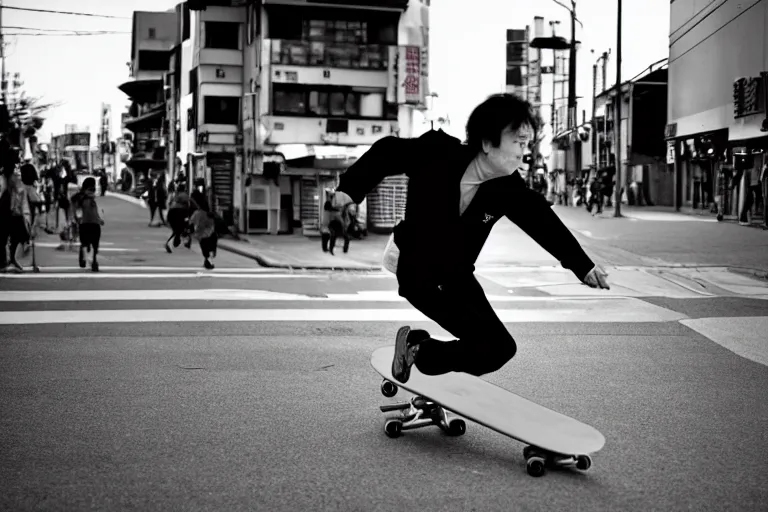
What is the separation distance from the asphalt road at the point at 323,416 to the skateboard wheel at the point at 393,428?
4cm

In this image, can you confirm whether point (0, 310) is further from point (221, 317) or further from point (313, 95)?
point (313, 95)

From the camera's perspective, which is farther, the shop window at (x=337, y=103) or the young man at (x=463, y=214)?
the shop window at (x=337, y=103)

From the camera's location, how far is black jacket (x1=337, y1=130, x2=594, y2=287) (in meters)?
4.48

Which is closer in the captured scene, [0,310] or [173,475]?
[173,475]

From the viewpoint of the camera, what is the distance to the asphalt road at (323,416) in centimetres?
397

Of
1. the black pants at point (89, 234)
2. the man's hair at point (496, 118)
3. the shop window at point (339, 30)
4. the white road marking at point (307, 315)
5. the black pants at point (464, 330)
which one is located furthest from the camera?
the shop window at point (339, 30)

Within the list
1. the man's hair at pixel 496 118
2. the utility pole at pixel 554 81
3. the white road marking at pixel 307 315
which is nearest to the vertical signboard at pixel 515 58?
the utility pole at pixel 554 81

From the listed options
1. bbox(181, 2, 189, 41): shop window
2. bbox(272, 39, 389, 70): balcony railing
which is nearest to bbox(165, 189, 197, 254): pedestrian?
bbox(272, 39, 389, 70): balcony railing

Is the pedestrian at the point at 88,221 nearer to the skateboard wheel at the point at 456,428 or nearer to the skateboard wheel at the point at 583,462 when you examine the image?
the skateboard wheel at the point at 456,428

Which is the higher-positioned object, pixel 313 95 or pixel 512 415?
pixel 313 95

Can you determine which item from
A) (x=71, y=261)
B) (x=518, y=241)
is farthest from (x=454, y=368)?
(x=518, y=241)

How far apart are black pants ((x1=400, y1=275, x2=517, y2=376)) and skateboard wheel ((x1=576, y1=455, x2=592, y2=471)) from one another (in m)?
0.56

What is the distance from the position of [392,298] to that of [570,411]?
6.49 metres

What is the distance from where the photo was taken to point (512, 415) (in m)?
4.57
